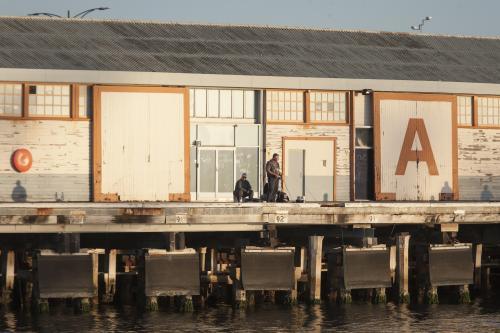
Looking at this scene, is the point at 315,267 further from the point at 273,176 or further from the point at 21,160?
the point at 21,160


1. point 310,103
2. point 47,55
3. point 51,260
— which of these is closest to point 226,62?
point 310,103

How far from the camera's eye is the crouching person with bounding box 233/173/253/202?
46531 mm

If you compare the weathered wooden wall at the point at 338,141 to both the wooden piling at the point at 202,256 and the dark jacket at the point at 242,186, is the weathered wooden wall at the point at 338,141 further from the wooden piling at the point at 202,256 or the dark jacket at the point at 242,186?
the wooden piling at the point at 202,256

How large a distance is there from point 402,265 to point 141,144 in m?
11.0

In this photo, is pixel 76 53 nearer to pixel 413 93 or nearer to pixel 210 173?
pixel 210 173

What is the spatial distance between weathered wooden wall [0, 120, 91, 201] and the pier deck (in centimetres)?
765

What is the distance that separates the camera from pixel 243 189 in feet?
153

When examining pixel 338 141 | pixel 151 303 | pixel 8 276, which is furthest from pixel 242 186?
pixel 8 276

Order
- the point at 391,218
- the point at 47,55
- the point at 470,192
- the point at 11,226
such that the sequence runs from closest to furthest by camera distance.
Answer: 1. the point at 11,226
2. the point at 391,218
3. the point at 47,55
4. the point at 470,192

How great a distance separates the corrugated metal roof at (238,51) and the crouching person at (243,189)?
14.6ft

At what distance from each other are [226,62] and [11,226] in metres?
14.9

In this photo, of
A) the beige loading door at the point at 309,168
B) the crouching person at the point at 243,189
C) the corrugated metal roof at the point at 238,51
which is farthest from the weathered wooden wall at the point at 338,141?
the crouching person at the point at 243,189

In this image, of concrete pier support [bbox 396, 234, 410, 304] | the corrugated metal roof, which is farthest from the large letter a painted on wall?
concrete pier support [bbox 396, 234, 410, 304]

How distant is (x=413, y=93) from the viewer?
51.1 meters
